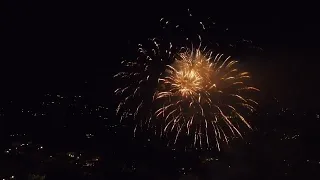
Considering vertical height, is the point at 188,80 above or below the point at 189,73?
below

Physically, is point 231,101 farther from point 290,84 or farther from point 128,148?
point 128,148

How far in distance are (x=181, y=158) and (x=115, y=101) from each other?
61.7 feet

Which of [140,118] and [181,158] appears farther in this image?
[140,118]

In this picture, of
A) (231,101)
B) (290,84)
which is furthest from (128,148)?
(290,84)

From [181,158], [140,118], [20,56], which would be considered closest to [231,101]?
[140,118]

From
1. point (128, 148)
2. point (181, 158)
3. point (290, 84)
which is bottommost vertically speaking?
point (181, 158)

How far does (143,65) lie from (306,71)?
16.8 metres

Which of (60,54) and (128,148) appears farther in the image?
(60,54)

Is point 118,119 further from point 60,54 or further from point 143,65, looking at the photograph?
point 143,65

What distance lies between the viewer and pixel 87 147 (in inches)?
864

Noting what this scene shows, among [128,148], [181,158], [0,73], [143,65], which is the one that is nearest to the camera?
[143,65]

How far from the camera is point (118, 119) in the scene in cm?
2995

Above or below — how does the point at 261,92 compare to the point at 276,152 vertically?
above

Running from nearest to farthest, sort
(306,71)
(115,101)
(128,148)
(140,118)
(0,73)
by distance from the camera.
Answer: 1. (128,148)
2. (306,71)
3. (140,118)
4. (115,101)
5. (0,73)
